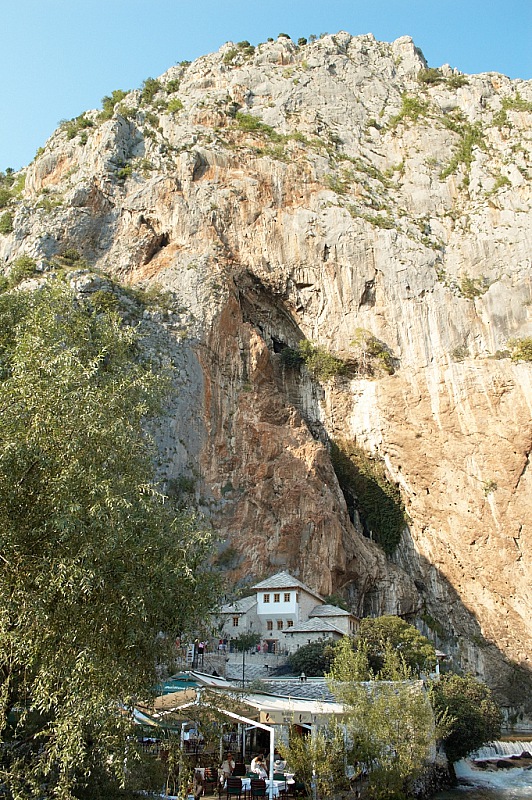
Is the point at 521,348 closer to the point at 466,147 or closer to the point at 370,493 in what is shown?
the point at 370,493

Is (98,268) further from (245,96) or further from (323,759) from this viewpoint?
(323,759)

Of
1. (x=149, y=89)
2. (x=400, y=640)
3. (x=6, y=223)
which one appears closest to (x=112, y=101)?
(x=149, y=89)

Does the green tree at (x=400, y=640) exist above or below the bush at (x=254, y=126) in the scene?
below

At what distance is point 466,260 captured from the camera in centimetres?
5366

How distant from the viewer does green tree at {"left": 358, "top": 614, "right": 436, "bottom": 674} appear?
3231 centimetres

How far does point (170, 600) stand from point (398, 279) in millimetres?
43286

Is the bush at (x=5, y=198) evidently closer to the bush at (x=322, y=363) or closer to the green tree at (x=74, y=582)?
the bush at (x=322, y=363)

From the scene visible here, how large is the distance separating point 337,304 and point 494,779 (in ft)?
109

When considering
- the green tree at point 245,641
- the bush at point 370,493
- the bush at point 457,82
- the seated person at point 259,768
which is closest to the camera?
the seated person at point 259,768

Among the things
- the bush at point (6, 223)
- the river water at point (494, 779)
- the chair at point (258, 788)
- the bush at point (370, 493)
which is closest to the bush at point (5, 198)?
the bush at point (6, 223)

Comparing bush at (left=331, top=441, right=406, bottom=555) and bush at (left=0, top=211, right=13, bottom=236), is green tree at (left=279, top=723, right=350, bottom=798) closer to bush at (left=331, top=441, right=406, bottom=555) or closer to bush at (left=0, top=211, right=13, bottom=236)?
bush at (left=331, top=441, right=406, bottom=555)

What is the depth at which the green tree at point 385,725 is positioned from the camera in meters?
18.9

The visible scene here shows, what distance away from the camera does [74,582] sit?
10.1 m

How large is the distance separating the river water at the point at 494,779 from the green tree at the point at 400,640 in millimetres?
5176
